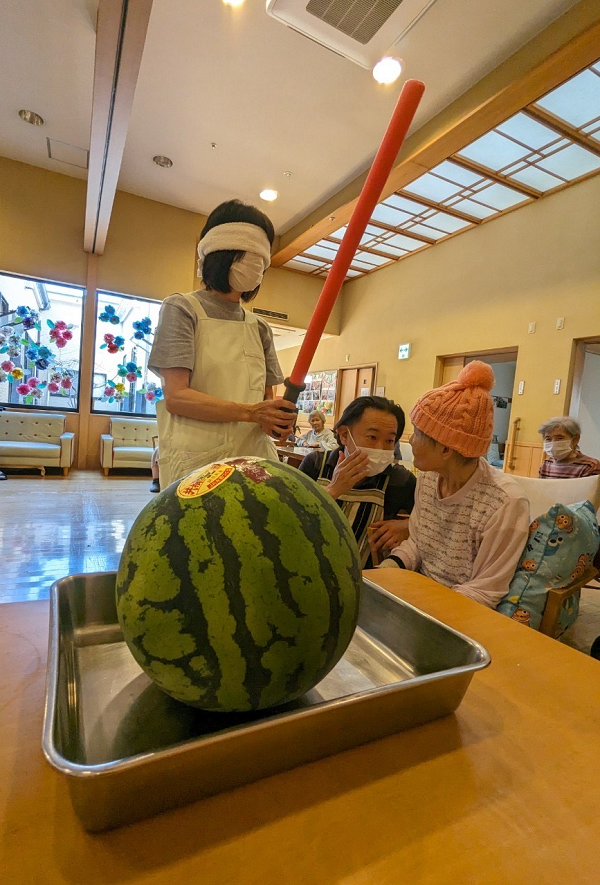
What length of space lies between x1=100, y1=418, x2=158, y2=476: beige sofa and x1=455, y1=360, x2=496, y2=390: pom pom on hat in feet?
18.9

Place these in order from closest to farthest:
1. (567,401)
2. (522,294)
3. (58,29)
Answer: (58,29)
(567,401)
(522,294)

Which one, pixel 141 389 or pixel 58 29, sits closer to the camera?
pixel 58 29

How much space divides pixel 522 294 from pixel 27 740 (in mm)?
6243

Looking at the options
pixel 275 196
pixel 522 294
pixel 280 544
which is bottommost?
pixel 280 544

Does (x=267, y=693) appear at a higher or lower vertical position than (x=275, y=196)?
lower

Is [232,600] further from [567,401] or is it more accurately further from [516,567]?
[567,401]

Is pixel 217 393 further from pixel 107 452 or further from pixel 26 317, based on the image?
pixel 26 317

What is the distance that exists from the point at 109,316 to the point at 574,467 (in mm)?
6416

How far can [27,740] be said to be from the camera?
38 cm

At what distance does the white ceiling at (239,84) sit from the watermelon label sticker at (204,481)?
419 cm

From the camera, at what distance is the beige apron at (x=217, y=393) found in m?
1.06

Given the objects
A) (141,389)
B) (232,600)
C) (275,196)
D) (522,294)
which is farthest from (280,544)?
(141,389)

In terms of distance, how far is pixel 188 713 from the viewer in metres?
0.39

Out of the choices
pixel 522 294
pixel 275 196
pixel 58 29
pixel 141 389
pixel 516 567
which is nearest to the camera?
pixel 516 567
